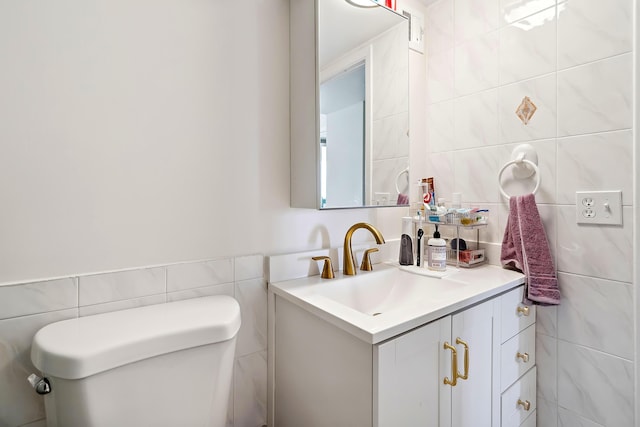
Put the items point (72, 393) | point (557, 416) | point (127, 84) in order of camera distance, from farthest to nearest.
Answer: point (557, 416) → point (127, 84) → point (72, 393)

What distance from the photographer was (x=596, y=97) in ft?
3.31

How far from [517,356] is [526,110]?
2.97ft

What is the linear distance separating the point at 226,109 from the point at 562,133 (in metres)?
1.16

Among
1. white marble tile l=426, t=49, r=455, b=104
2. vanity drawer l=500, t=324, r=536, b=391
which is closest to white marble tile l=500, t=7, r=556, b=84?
white marble tile l=426, t=49, r=455, b=104

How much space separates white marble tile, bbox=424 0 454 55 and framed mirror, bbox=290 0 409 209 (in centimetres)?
25

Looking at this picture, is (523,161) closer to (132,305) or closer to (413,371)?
(413,371)

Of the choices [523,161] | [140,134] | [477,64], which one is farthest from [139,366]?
[477,64]

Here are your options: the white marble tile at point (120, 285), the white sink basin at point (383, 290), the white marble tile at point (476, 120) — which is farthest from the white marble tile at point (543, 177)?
the white marble tile at point (120, 285)

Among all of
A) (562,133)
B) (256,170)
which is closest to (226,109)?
(256,170)

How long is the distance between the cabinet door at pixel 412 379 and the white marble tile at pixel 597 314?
1.91ft

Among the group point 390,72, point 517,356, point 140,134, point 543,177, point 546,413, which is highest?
point 390,72

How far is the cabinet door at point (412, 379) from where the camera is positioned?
2.27ft

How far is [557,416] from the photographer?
1.12 meters

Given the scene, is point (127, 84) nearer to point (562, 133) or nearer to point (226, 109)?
point (226, 109)
